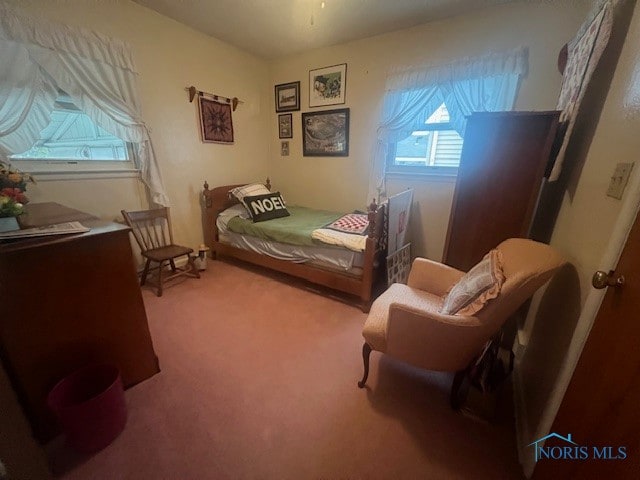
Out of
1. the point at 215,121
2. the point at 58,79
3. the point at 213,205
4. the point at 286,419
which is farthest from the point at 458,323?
the point at 215,121

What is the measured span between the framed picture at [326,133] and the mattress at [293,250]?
4.19ft

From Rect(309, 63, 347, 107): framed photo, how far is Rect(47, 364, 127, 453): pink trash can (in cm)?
328

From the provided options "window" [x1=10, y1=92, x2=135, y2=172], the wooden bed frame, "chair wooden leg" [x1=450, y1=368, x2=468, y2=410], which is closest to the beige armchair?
"chair wooden leg" [x1=450, y1=368, x2=468, y2=410]

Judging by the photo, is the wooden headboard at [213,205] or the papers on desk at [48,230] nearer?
the papers on desk at [48,230]

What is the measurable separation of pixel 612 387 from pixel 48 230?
215 centimetres

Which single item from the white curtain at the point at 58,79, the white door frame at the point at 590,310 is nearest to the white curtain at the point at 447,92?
the white door frame at the point at 590,310

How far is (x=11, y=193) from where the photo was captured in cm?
117

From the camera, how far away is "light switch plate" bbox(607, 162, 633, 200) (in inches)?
36.2

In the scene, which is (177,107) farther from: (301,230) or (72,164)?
(301,230)

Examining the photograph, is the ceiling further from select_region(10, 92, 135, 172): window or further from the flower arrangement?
the flower arrangement

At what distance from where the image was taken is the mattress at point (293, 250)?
2268mm

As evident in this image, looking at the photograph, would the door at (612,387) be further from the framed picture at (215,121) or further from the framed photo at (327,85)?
the framed picture at (215,121)

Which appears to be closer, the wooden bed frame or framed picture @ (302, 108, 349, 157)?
the wooden bed frame

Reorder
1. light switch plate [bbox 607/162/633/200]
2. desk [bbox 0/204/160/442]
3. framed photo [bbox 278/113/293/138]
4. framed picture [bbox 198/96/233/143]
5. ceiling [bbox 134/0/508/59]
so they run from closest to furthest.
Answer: light switch plate [bbox 607/162/633/200] → desk [bbox 0/204/160/442] → ceiling [bbox 134/0/508/59] → framed picture [bbox 198/96/233/143] → framed photo [bbox 278/113/293/138]
